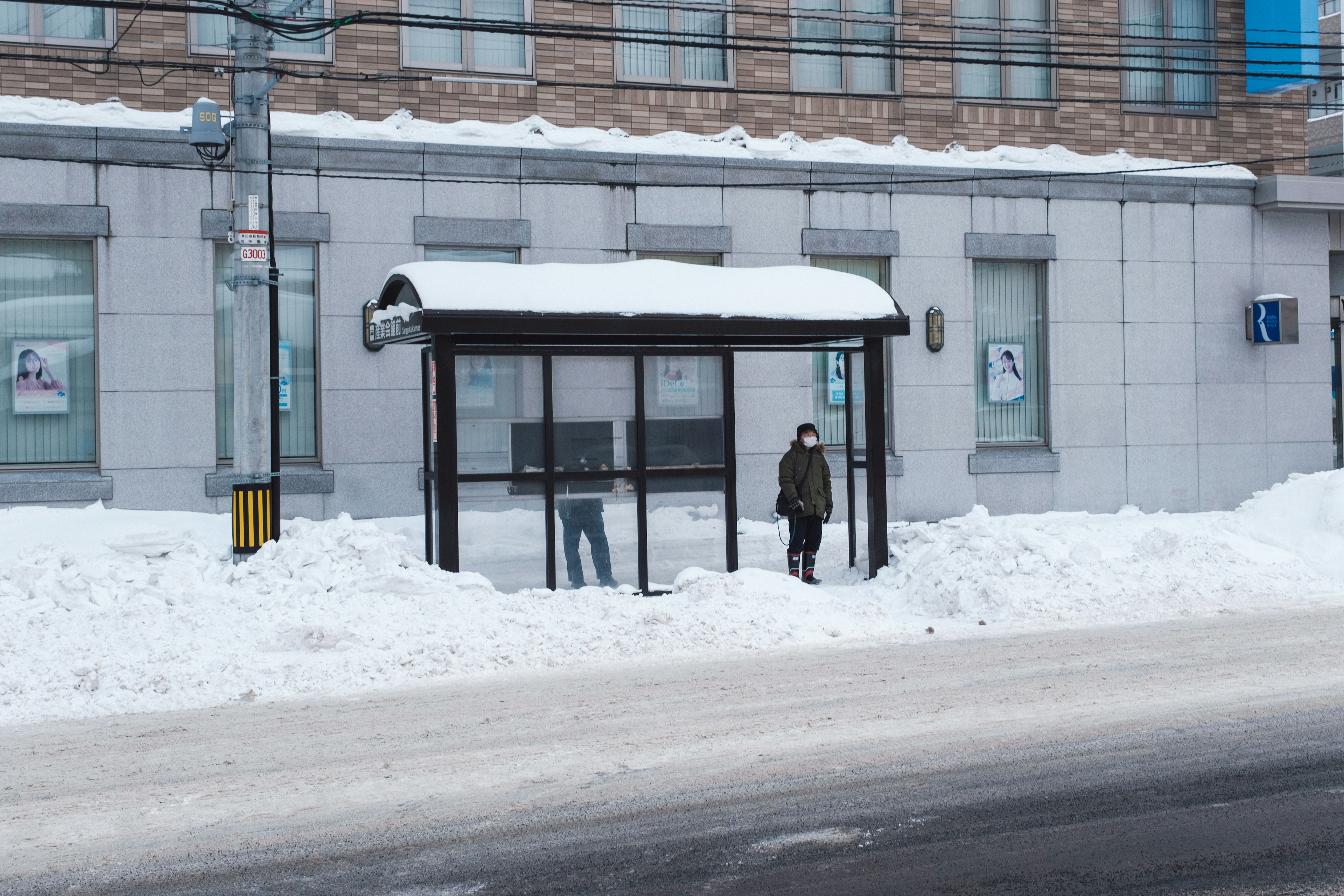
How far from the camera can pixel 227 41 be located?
50.5ft

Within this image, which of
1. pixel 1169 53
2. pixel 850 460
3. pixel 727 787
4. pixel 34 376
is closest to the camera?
pixel 727 787

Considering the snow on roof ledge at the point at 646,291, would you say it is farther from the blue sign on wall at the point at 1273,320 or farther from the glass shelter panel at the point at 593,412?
the blue sign on wall at the point at 1273,320

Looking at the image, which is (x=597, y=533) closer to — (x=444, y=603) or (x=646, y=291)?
(x=444, y=603)

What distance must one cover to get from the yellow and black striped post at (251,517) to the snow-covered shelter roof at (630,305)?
72.6 inches

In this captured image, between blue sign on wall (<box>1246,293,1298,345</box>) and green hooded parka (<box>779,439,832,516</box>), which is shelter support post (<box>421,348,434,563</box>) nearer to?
green hooded parka (<box>779,439,832,516</box>)

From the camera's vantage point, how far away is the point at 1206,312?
755 inches

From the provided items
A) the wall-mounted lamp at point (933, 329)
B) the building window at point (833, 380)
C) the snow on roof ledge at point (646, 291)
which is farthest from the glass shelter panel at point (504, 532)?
the wall-mounted lamp at point (933, 329)

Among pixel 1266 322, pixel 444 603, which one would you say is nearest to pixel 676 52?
pixel 1266 322

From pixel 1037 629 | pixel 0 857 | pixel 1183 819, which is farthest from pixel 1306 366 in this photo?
pixel 0 857

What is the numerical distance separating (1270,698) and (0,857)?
6788 millimetres

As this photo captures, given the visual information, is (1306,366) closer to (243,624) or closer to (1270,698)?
(1270,698)

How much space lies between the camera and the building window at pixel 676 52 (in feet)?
56.6

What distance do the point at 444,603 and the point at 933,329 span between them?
9.88 metres

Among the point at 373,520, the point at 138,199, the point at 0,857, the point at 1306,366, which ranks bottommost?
the point at 0,857
